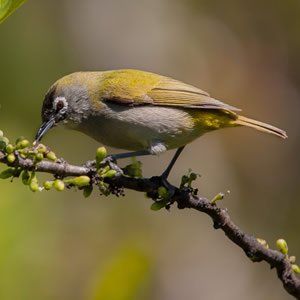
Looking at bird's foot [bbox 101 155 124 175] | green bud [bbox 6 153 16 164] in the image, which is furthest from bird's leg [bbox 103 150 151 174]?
green bud [bbox 6 153 16 164]

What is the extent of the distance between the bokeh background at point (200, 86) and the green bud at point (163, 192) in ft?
12.5

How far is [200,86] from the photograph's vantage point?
986 centimetres

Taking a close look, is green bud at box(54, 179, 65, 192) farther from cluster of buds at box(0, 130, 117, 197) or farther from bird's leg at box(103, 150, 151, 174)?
bird's leg at box(103, 150, 151, 174)

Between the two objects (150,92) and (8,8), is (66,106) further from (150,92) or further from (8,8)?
(8,8)

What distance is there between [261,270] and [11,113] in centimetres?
365

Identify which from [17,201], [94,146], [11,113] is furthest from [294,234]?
[17,201]

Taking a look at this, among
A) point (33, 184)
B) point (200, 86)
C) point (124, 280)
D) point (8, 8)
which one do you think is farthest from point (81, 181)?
point (200, 86)

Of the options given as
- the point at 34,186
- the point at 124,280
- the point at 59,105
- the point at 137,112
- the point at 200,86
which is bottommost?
the point at 124,280

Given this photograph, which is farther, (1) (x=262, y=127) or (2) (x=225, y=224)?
(1) (x=262, y=127)

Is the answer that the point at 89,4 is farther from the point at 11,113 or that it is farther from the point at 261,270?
the point at 261,270

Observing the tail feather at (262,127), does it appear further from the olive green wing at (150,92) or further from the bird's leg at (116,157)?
the bird's leg at (116,157)

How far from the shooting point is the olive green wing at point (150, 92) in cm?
528

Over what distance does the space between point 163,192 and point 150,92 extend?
1906 millimetres

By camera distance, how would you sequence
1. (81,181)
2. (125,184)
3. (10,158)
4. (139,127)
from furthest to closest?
(139,127) → (125,184) → (81,181) → (10,158)
